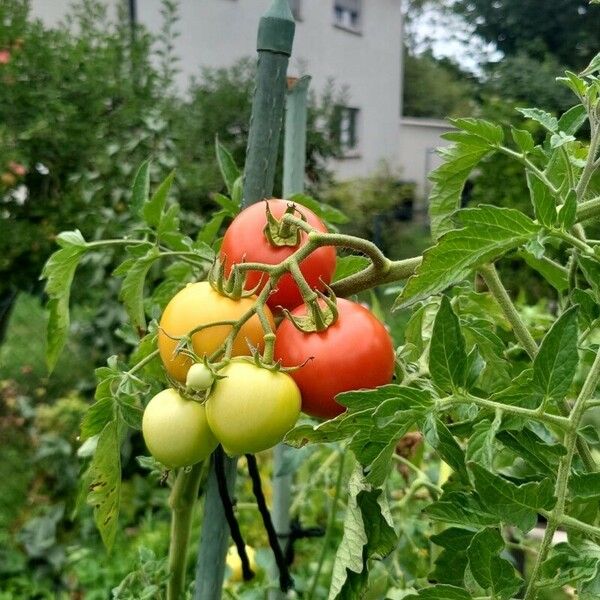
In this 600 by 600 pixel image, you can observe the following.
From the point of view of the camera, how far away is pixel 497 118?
534 centimetres

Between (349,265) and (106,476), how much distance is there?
0.22 metres

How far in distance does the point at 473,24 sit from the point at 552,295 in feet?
38.9

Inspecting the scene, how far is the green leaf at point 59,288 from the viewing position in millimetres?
654

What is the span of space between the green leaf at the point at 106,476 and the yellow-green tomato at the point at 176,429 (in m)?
0.09

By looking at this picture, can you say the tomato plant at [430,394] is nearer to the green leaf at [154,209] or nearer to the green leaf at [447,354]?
the green leaf at [447,354]

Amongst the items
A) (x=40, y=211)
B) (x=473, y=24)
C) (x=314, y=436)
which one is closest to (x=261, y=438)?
(x=314, y=436)

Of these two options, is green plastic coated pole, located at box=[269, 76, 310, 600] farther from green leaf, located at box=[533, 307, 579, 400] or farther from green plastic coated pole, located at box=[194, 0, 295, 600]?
green leaf, located at box=[533, 307, 579, 400]

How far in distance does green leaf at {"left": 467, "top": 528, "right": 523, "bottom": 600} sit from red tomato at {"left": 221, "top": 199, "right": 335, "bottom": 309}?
0.54ft

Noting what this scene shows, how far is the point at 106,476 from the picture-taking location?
542mm

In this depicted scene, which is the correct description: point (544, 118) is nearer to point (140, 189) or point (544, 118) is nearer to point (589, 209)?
point (589, 209)

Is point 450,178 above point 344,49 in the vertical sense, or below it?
below

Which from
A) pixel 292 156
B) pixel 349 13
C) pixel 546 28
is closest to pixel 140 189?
pixel 292 156

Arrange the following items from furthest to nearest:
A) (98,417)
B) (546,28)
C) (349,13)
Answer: (546,28) → (349,13) → (98,417)

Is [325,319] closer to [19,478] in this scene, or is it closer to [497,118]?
[19,478]
